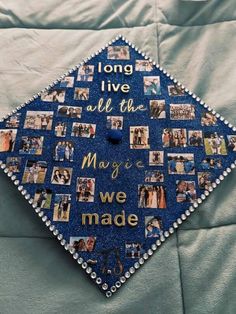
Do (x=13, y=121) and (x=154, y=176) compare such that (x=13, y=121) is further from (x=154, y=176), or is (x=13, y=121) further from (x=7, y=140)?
(x=154, y=176)

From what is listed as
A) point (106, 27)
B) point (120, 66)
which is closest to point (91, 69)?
point (120, 66)

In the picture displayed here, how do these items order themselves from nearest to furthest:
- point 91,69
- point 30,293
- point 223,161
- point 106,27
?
point 30,293
point 223,161
point 91,69
point 106,27

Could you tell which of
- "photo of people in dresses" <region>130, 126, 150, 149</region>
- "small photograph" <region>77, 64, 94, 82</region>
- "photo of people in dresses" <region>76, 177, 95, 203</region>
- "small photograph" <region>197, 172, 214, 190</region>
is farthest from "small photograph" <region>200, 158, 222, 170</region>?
"small photograph" <region>77, 64, 94, 82</region>

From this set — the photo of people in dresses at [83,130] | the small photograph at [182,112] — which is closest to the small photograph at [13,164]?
the photo of people in dresses at [83,130]

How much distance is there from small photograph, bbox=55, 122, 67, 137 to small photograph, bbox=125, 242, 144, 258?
0.27m

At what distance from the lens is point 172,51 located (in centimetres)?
98

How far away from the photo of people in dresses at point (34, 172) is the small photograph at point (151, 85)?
0.29 m

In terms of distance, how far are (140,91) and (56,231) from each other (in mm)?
375

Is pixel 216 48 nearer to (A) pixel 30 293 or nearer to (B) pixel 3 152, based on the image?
(B) pixel 3 152

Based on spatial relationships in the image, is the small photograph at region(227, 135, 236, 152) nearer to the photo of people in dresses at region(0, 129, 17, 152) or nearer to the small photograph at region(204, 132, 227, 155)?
the small photograph at region(204, 132, 227, 155)

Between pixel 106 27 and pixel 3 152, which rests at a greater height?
pixel 106 27

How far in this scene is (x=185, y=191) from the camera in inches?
29.5

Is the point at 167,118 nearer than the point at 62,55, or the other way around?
the point at 167,118

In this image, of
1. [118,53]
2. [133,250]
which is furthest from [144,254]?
[118,53]
